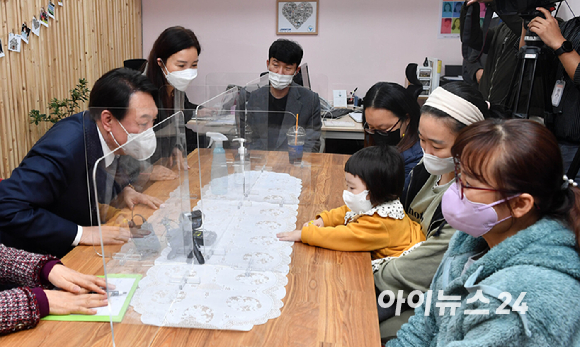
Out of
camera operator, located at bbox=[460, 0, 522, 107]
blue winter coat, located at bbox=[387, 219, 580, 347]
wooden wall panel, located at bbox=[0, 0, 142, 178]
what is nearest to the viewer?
blue winter coat, located at bbox=[387, 219, 580, 347]

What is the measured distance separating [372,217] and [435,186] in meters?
0.30

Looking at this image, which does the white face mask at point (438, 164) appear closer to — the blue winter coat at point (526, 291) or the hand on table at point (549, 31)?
the blue winter coat at point (526, 291)

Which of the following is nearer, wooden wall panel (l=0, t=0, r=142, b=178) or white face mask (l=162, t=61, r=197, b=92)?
white face mask (l=162, t=61, r=197, b=92)

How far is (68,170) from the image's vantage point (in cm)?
143

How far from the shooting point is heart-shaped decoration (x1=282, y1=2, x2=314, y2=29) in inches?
180

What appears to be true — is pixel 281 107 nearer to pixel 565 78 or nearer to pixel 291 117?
pixel 291 117

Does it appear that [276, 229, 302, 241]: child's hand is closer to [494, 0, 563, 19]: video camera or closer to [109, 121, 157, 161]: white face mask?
[109, 121, 157, 161]: white face mask

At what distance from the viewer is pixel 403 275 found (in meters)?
1.42

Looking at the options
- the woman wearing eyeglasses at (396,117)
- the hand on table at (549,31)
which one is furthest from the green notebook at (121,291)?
the hand on table at (549,31)

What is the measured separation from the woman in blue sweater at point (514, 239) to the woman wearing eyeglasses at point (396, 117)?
110 cm

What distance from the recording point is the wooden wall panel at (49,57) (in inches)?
118

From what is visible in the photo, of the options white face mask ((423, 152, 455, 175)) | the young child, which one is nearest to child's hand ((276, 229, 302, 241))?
the young child

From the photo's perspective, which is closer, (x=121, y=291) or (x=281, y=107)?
(x=121, y=291)

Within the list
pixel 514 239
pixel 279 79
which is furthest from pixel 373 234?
pixel 279 79
